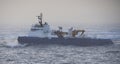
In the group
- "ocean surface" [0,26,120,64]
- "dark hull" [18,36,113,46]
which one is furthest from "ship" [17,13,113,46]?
"ocean surface" [0,26,120,64]

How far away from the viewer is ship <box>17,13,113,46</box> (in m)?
16.5

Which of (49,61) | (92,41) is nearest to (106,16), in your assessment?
(92,41)

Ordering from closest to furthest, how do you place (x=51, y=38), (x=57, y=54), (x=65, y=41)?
(x=57, y=54)
(x=65, y=41)
(x=51, y=38)

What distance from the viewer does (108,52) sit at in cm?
1444

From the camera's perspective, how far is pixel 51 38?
1675cm

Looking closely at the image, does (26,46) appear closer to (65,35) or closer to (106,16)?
(65,35)

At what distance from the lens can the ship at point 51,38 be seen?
1647 cm

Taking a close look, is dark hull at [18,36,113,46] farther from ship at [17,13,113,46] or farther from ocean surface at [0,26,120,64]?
ocean surface at [0,26,120,64]

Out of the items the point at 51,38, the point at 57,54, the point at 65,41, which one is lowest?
the point at 57,54

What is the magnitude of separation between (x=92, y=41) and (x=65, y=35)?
1365mm

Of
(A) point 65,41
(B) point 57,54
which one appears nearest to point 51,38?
(A) point 65,41

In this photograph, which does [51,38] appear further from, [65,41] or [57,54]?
[57,54]

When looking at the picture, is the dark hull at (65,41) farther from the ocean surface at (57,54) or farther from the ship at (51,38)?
the ocean surface at (57,54)

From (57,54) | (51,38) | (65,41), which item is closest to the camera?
(57,54)
